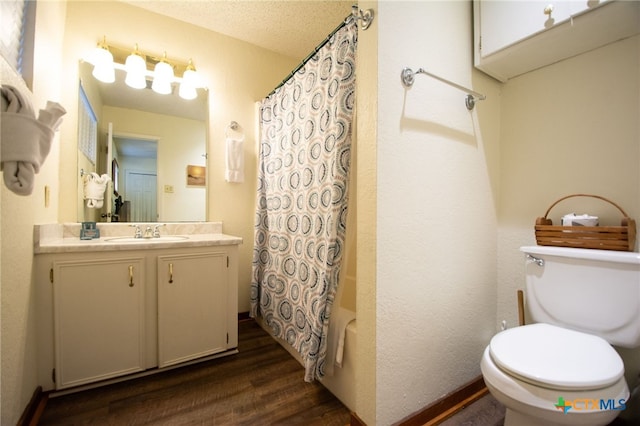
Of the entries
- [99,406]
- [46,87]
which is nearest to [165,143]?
[46,87]

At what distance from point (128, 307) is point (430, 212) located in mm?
1693

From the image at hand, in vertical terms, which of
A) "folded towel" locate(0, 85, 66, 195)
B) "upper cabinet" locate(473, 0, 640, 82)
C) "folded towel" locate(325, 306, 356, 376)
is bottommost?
"folded towel" locate(325, 306, 356, 376)

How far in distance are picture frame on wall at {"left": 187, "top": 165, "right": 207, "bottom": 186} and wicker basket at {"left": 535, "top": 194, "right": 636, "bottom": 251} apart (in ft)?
7.53

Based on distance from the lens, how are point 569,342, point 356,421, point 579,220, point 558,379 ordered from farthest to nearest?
point 579,220
point 356,421
point 569,342
point 558,379

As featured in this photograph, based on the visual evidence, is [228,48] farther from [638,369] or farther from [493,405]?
[638,369]

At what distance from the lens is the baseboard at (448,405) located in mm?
1133

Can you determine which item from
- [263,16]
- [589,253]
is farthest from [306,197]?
[263,16]

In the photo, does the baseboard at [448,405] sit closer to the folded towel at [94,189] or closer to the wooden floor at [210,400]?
the wooden floor at [210,400]

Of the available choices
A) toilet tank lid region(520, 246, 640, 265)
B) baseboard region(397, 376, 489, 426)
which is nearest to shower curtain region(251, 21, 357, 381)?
baseboard region(397, 376, 489, 426)

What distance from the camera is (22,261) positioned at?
109 centimetres

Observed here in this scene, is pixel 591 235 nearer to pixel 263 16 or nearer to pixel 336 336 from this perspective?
pixel 336 336

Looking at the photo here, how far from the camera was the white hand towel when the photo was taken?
2215 millimetres

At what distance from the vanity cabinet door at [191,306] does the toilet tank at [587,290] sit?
1.76m

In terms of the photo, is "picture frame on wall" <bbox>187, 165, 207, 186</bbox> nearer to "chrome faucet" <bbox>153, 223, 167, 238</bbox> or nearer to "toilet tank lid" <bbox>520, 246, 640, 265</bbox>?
"chrome faucet" <bbox>153, 223, 167, 238</bbox>
